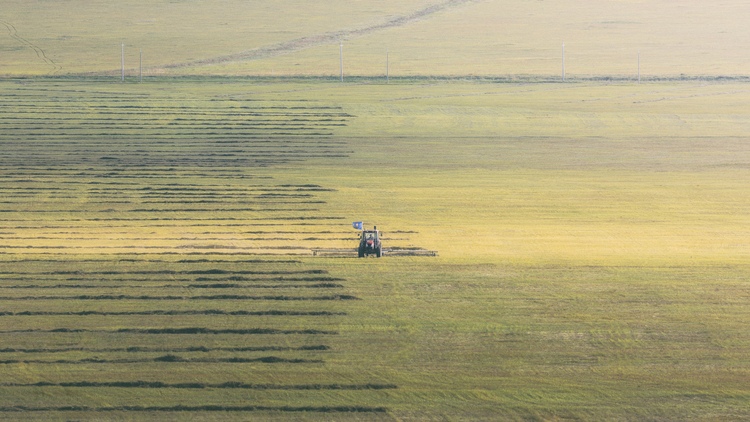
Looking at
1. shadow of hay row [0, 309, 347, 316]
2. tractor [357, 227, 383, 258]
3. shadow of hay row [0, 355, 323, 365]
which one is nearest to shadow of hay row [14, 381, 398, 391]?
shadow of hay row [0, 355, 323, 365]

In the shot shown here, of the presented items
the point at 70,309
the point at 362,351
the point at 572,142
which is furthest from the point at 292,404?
the point at 572,142

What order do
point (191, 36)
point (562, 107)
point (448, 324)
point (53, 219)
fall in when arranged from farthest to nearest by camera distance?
point (191, 36) → point (562, 107) → point (53, 219) → point (448, 324)

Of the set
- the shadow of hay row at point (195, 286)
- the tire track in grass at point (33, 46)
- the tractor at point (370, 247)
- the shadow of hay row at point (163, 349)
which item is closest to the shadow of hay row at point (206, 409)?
the shadow of hay row at point (163, 349)

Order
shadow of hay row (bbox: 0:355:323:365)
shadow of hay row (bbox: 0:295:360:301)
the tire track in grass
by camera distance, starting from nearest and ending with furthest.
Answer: shadow of hay row (bbox: 0:355:323:365) < shadow of hay row (bbox: 0:295:360:301) < the tire track in grass

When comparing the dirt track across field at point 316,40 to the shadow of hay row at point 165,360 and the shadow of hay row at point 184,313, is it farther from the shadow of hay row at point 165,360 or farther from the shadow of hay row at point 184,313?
the shadow of hay row at point 165,360

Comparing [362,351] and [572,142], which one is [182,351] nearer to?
[362,351]

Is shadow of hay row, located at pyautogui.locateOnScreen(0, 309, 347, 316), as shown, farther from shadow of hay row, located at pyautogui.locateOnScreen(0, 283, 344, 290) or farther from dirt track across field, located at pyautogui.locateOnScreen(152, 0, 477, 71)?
dirt track across field, located at pyautogui.locateOnScreen(152, 0, 477, 71)
